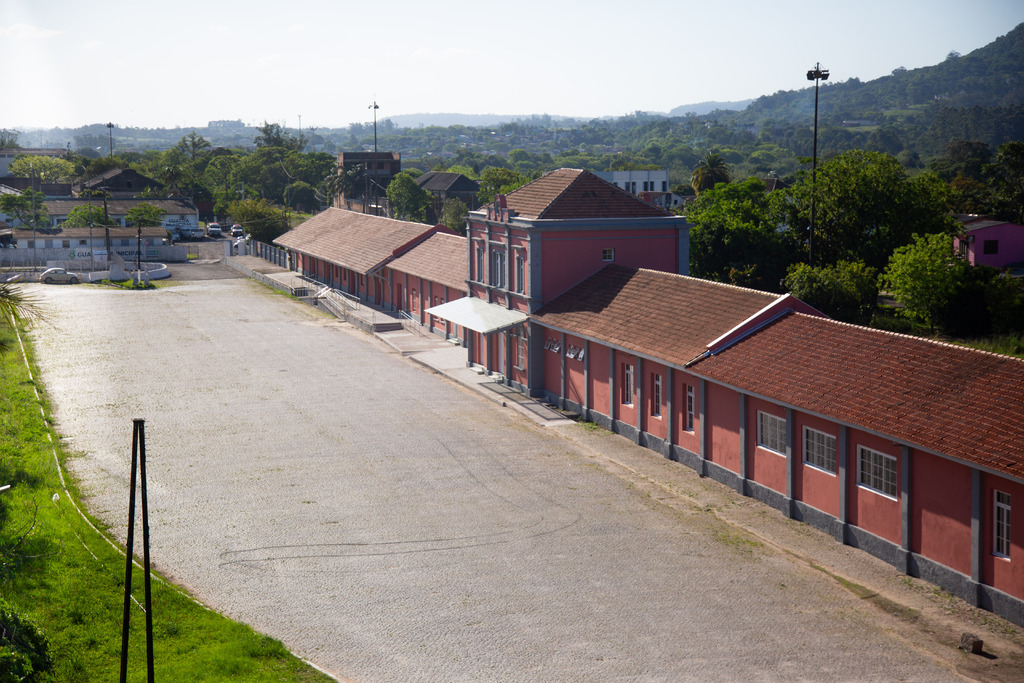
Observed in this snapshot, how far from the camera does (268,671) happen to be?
17.1 m

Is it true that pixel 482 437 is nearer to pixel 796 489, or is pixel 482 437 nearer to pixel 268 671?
pixel 796 489

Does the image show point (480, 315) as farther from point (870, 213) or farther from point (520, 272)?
point (870, 213)

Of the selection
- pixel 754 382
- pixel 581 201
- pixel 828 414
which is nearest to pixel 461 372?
pixel 581 201

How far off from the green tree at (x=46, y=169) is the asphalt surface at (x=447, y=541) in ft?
391

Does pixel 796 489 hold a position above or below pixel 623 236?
below

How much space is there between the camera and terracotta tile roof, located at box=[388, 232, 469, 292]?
49.0 metres

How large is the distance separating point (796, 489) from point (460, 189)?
114 metres

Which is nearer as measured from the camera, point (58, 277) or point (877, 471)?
point (877, 471)

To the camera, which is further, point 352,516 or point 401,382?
point 401,382

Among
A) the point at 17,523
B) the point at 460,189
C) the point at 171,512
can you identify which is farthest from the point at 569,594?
the point at 460,189

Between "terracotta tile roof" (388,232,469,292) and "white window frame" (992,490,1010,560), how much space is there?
29.6 meters

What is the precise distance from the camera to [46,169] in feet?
485

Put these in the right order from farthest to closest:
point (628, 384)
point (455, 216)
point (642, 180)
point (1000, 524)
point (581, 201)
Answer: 1. point (642, 180)
2. point (455, 216)
3. point (581, 201)
4. point (628, 384)
5. point (1000, 524)

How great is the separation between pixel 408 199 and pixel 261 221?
2677cm
